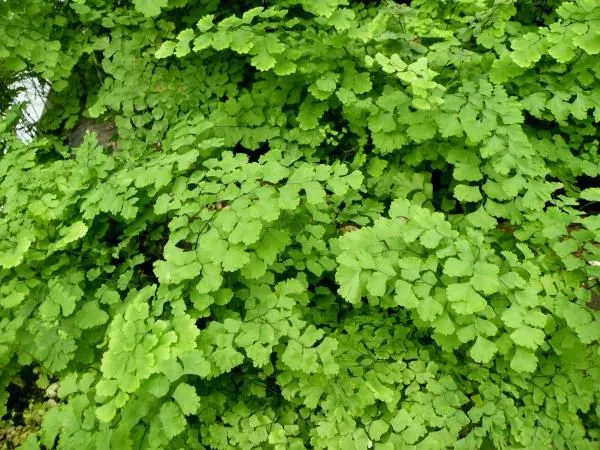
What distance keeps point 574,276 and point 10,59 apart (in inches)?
143

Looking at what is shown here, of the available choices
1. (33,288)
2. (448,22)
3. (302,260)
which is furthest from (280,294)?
(448,22)

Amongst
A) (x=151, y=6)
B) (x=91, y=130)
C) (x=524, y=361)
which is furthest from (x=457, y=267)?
(x=91, y=130)

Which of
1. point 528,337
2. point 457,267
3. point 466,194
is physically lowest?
point 528,337

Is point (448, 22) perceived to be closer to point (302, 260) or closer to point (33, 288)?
point (302, 260)

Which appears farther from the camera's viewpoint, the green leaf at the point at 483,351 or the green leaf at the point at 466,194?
the green leaf at the point at 466,194

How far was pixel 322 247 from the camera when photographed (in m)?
2.41

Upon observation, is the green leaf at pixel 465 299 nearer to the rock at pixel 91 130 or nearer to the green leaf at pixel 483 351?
the green leaf at pixel 483 351

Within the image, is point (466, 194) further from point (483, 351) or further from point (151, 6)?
point (151, 6)

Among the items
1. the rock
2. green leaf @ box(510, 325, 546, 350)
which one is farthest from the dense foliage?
the rock

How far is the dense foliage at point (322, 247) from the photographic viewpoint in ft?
6.38

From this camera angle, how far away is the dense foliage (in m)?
1.94

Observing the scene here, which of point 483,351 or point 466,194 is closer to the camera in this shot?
point 483,351

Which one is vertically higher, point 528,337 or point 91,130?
point 91,130

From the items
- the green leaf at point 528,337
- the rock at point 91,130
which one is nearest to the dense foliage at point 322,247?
the green leaf at point 528,337
